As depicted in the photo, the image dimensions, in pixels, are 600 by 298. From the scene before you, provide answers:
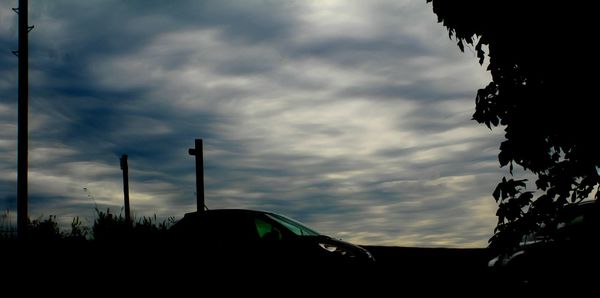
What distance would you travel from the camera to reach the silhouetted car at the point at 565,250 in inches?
209

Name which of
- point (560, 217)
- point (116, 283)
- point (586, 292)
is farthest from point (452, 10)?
point (116, 283)

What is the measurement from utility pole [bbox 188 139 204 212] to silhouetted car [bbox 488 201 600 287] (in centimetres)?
1347

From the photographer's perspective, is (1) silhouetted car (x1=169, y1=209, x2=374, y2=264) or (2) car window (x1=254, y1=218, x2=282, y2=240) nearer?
(1) silhouetted car (x1=169, y1=209, x2=374, y2=264)

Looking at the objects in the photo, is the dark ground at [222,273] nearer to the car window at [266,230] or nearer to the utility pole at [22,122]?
the car window at [266,230]

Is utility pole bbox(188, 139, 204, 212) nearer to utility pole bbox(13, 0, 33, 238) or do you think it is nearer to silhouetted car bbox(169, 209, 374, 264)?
utility pole bbox(13, 0, 33, 238)

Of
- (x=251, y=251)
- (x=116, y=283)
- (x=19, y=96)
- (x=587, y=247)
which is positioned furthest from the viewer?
(x=19, y=96)

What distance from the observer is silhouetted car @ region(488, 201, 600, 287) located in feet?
17.4

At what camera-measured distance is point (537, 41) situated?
561 centimetres

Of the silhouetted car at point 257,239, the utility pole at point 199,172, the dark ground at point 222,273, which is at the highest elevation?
the utility pole at point 199,172

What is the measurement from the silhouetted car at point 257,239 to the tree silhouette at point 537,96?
4.56 metres

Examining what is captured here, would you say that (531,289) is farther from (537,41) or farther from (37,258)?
(37,258)

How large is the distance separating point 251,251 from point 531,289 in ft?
16.1

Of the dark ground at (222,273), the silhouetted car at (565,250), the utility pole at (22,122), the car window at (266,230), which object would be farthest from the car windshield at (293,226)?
the utility pole at (22,122)

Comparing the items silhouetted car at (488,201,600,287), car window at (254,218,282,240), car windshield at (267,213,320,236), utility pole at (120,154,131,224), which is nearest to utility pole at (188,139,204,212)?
utility pole at (120,154,131,224)
